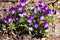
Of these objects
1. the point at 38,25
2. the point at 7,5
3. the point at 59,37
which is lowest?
the point at 59,37

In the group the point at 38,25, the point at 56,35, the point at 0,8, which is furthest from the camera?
the point at 0,8

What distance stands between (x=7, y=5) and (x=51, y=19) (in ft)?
3.50

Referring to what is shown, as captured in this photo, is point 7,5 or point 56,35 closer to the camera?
point 56,35

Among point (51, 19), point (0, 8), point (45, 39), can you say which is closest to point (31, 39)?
point (45, 39)

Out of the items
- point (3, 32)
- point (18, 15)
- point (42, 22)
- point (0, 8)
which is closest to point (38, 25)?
point (42, 22)

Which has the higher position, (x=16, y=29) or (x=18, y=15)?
(x=18, y=15)

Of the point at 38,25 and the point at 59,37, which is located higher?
the point at 38,25

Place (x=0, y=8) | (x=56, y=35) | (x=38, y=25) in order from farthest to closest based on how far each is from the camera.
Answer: (x=0, y=8), (x=56, y=35), (x=38, y=25)

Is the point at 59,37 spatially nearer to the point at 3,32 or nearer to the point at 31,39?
the point at 31,39

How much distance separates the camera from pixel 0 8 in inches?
172

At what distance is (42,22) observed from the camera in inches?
141

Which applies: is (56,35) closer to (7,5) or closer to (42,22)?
(42,22)

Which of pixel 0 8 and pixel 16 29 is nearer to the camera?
pixel 16 29

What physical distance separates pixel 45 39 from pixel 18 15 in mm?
563
